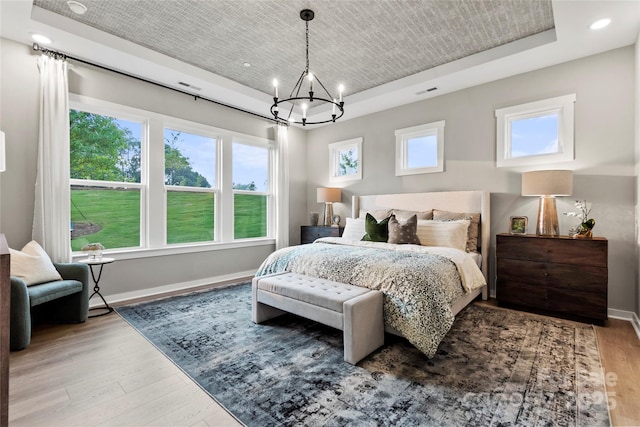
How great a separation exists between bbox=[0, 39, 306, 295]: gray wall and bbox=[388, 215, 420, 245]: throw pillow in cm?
270

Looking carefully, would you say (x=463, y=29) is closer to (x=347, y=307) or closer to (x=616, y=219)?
(x=616, y=219)

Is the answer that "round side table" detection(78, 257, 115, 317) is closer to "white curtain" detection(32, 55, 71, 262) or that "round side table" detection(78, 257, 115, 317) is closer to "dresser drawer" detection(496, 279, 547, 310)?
"white curtain" detection(32, 55, 71, 262)

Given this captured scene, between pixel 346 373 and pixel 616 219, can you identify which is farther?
pixel 616 219

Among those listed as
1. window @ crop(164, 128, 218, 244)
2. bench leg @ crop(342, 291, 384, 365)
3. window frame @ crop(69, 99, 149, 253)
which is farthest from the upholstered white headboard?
window frame @ crop(69, 99, 149, 253)

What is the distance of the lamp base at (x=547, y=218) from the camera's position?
331 cm

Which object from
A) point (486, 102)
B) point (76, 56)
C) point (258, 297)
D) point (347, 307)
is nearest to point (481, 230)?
point (486, 102)

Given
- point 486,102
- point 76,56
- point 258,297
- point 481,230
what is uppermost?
point 76,56

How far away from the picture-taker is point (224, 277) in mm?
4863

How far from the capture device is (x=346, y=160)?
573cm

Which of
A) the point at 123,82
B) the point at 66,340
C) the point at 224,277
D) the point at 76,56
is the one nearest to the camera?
the point at 66,340

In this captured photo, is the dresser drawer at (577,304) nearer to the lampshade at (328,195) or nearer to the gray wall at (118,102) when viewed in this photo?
the lampshade at (328,195)

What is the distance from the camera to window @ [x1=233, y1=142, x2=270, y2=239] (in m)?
5.19

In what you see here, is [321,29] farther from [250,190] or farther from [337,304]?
[250,190]

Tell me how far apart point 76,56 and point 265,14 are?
2.30 m
